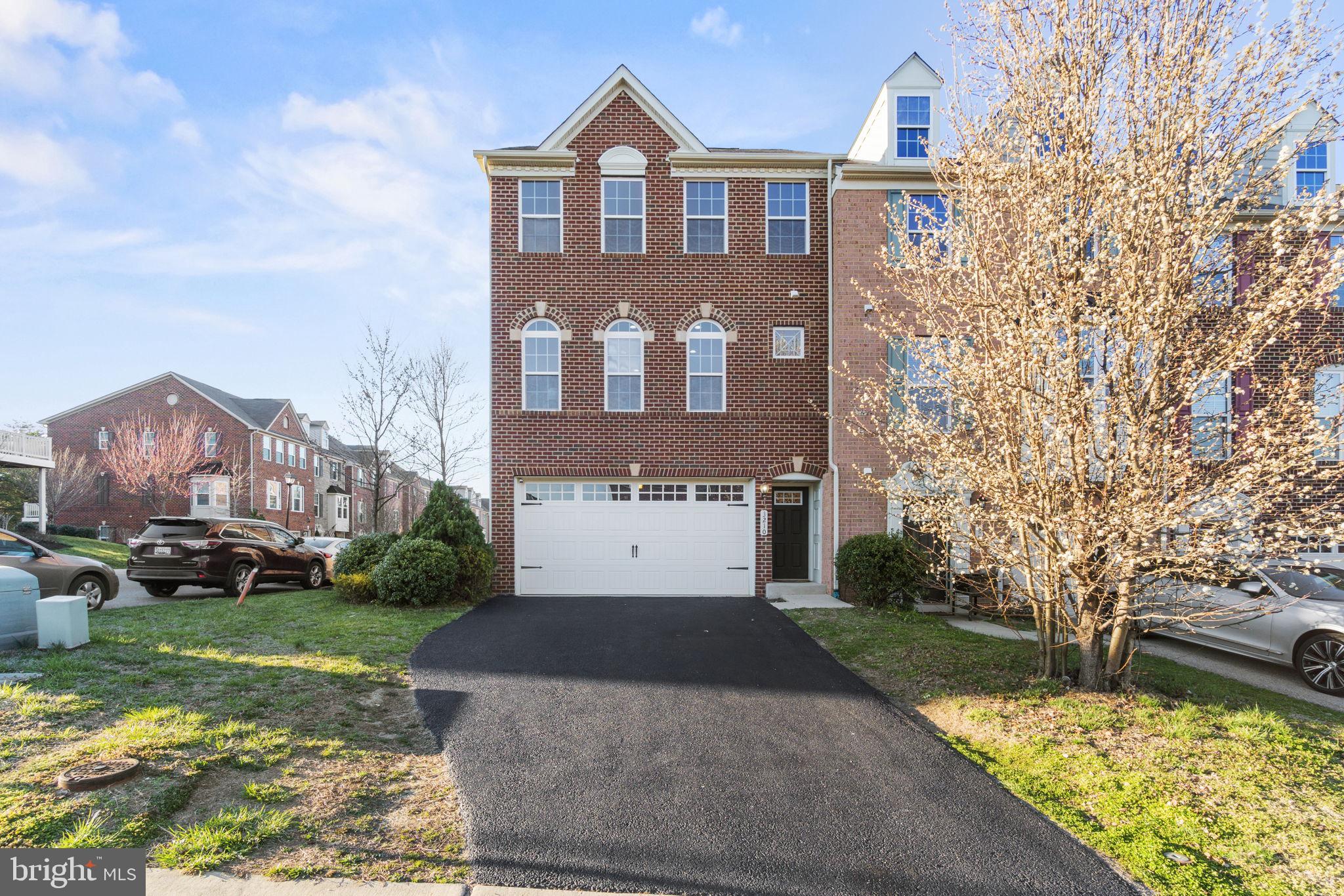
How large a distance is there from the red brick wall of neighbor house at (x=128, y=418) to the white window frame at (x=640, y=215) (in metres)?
27.3

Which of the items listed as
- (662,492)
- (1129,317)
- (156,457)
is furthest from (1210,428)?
(156,457)

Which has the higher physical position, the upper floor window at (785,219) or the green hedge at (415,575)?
the upper floor window at (785,219)

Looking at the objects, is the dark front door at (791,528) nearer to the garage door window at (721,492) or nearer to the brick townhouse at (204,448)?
the garage door window at (721,492)

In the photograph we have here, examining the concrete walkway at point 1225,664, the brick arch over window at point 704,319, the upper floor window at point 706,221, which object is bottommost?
the concrete walkway at point 1225,664

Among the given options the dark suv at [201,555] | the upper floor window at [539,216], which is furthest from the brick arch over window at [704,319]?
the dark suv at [201,555]

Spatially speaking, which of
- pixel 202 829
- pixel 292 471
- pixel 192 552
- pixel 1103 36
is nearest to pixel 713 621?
pixel 202 829

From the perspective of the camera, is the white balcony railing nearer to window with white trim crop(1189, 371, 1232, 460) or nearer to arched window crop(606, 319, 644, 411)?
arched window crop(606, 319, 644, 411)

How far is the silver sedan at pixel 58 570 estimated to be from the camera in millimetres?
10383

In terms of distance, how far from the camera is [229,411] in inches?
1358

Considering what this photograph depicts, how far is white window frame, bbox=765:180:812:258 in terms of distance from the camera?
1477 cm

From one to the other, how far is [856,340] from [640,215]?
5514 mm

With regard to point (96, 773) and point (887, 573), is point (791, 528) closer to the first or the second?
point (887, 573)

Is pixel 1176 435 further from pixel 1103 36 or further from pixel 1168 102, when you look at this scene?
pixel 1103 36

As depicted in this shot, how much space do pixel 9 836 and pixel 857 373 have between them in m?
13.6
